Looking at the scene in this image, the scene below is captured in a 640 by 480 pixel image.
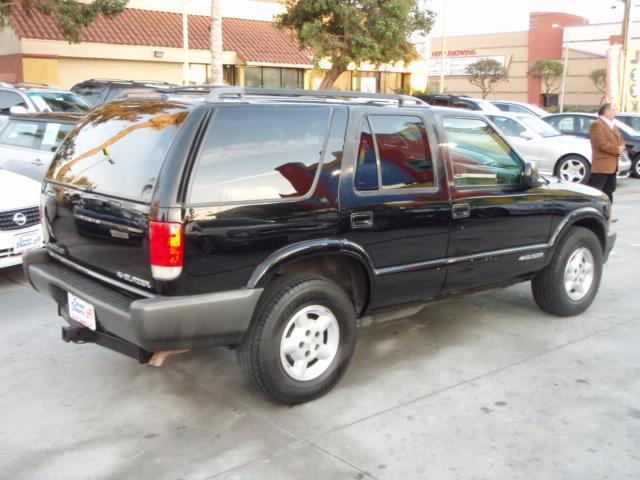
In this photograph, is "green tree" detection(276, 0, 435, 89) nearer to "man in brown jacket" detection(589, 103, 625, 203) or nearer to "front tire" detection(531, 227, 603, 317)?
"man in brown jacket" detection(589, 103, 625, 203)

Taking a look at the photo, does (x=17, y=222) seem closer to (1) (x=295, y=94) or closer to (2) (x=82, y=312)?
(2) (x=82, y=312)

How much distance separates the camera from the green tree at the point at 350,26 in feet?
62.7

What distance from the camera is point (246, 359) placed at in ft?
12.8

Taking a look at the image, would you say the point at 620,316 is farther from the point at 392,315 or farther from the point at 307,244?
the point at 307,244

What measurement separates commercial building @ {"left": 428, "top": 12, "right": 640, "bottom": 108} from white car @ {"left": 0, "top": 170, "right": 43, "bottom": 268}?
58.5 m

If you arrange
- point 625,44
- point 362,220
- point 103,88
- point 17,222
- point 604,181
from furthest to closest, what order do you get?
point 625,44
point 103,88
point 604,181
point 17,222
point 362,220

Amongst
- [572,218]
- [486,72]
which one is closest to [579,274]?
[572,218]

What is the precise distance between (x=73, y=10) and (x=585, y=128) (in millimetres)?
13775

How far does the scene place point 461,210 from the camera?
189 inches

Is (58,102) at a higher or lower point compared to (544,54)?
lower

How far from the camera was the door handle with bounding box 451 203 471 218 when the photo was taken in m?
4.76

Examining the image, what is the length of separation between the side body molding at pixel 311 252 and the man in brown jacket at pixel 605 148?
21.6 ft

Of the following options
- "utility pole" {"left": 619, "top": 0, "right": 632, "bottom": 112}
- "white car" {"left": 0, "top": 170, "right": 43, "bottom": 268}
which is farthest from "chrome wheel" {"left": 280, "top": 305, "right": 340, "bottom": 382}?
"utility pole" {"left": 619, "top": 0, "right": 632, "bottom": 112}

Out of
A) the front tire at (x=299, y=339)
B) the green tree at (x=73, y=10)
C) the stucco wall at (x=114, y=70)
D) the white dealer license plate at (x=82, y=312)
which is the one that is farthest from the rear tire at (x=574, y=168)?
the stucco wall at (x=114, y=70)
